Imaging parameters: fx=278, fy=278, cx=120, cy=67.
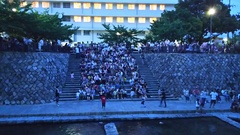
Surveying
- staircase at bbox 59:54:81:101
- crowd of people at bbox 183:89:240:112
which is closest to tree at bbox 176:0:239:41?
crowd of people at bbox 183:89:240:112

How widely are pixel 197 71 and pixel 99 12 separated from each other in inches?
1260

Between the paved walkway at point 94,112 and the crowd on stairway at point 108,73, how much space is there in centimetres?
210

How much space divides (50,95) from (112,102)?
17.0ft

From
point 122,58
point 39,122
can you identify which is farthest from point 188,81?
point 39,122

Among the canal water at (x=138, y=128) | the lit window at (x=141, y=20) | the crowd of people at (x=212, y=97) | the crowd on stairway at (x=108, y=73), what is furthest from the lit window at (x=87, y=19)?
the canal water at (x=138, y=128)

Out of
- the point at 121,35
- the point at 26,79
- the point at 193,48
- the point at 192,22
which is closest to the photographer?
the point at 26,79

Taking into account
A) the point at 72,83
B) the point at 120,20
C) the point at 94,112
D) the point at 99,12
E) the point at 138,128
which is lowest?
the point at 138,128

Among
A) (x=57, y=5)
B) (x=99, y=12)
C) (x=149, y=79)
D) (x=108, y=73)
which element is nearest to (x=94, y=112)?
(x=108, y=73)

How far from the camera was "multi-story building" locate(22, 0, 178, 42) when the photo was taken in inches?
2105

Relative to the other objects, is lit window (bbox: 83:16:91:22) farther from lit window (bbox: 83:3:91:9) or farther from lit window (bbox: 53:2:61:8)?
lit window (bbox: 53:2:61:8)

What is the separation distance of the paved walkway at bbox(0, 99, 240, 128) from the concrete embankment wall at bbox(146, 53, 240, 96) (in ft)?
14.1

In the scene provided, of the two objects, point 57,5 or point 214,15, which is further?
point 57,5

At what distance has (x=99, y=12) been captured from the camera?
5425cm

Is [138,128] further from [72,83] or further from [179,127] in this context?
[72,83]
